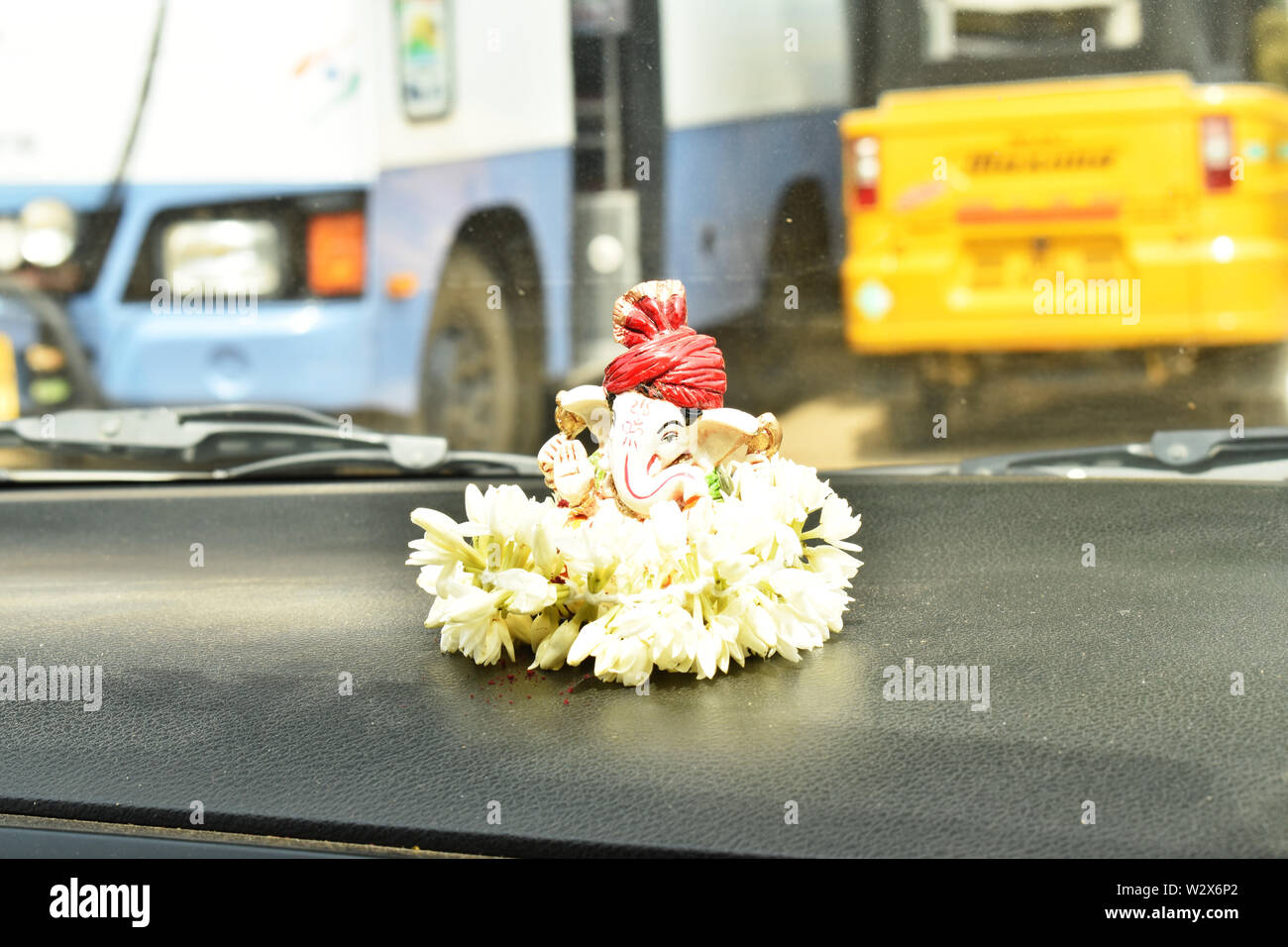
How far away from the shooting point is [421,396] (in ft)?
13.2

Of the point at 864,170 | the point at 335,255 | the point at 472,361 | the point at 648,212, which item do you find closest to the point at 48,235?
the point at 335,255

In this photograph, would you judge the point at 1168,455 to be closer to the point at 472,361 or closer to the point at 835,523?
the point at 835,523

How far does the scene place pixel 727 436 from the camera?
1.99 m

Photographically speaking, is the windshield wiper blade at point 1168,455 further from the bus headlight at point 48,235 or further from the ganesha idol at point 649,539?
the bus headlight at point 48,235

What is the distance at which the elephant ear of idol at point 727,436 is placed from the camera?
6.46ft

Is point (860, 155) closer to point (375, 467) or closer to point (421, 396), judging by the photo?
point (421, 396)

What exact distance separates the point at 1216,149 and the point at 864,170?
3.38 ft

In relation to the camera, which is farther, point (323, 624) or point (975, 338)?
point (975, 338)

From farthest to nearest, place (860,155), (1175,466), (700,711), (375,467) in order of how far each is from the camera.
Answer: (860,155), (375,467), (1175,466), (700,711)

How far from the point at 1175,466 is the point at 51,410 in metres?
2.86

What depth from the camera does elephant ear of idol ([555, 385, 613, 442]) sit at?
6.73 feet

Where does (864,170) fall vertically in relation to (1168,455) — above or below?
above

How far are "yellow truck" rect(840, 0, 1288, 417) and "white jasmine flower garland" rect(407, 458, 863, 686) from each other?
2352mm
